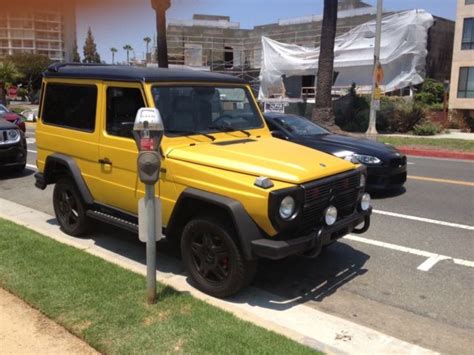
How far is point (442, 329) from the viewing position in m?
3.93

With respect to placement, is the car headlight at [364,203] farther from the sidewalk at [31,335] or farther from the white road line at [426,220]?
the sidewalk at [31,335]

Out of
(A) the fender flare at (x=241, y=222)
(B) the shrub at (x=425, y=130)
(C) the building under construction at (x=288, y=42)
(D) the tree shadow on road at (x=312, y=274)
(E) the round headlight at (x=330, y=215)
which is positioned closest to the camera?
(A) the fender flare at (x=241, y=222)

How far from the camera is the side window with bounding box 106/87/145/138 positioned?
16.4 ft

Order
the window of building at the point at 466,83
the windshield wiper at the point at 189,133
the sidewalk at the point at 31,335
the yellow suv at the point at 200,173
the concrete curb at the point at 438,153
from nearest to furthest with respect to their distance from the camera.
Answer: the sidewalk at the point at 31,335
the yellow suv at the point at 200,173
the windshield wiper at the point at 189,133
the concrete curb at the point at 438,153
the window of building at the point at 466,83

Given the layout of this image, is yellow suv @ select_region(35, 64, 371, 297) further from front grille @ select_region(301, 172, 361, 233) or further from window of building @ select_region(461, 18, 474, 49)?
window of building @ select_region(461, 18, 474, 49)

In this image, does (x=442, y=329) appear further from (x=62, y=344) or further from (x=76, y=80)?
(x=76, y=80)

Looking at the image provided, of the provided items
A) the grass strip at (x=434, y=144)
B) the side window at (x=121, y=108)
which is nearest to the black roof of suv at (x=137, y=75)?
the side window at (x=121, y=108)

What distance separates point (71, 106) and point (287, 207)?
307cm

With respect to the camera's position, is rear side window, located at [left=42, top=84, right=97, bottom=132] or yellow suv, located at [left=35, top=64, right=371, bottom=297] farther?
rear side window, located at [left=42, top=84, right=97, bottom=132]

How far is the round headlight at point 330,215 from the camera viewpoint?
14.4 ft

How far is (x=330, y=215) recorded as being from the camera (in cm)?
442

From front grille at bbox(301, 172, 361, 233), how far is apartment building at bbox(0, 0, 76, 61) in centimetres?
329

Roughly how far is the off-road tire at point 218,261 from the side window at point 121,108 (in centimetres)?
124

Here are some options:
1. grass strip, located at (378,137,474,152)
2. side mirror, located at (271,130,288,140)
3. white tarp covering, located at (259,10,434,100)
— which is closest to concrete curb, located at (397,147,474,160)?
grass strip, located at (378,137,474,152)
